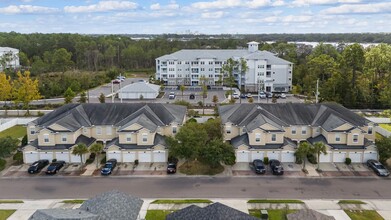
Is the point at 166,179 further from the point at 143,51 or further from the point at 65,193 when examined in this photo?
the point at 143,51

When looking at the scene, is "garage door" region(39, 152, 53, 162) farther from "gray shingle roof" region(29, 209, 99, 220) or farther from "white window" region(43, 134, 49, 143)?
"gray shingle roof" region(29, 209, 99, 220)

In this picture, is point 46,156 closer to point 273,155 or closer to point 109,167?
point 109,167

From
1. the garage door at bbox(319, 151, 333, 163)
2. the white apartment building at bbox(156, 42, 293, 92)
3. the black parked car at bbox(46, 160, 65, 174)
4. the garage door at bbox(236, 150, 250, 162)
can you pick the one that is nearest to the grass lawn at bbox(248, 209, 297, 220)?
the garage door at bbox(236, 150, 250, 162)

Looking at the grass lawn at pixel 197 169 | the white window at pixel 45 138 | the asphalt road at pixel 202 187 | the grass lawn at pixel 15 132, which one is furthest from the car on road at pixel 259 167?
the grass lawn at pixel 15 132

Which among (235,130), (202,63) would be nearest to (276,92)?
(202,63)

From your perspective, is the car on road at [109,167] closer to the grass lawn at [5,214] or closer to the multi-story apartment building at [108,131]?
the multi-story apartment building at [108,131]

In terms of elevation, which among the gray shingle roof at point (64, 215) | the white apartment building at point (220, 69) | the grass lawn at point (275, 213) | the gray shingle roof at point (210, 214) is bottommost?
the grass lawn at point (275, 213)
